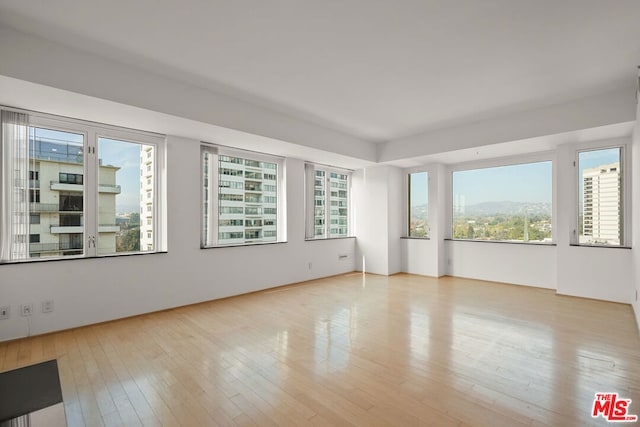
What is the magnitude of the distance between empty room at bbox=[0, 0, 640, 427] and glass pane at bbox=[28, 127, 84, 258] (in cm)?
2

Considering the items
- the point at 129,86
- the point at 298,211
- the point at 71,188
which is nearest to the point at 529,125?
the point at 298,211

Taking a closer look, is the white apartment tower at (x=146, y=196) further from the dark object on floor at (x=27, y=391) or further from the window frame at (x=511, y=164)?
the window frame at (x=511, y=164)

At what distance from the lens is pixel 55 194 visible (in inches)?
145

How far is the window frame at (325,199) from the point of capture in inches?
259

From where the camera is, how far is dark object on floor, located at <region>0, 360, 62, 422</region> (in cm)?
149

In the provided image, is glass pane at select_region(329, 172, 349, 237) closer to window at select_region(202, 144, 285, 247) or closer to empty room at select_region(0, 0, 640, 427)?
empty room at select_region(0, 0, 640, 427)

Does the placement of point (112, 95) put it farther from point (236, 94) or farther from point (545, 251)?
point (545, 251)

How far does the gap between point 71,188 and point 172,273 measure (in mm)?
1658

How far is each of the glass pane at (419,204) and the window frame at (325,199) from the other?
4.77ft

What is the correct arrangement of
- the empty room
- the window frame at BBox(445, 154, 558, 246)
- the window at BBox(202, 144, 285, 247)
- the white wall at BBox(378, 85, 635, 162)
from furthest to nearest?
the window frame at BBox(445, 154, 558, 246), the window at BBox(202, 144, 285, 247), the white wall at BBox(378, 85, 635, 162), the empty room

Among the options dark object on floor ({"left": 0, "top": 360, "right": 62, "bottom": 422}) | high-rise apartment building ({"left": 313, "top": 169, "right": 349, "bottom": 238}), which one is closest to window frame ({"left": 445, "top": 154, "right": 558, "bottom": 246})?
high-rise apartment building ({"left": 313, "top": 169, "right": 349, "bottom": 238})

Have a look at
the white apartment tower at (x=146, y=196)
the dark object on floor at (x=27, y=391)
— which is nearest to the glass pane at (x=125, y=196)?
the white apartment tower at (x=146, y=196)

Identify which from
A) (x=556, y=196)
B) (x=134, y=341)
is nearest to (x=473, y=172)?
(x=556, y=196)

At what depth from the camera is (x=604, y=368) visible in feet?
8.82
